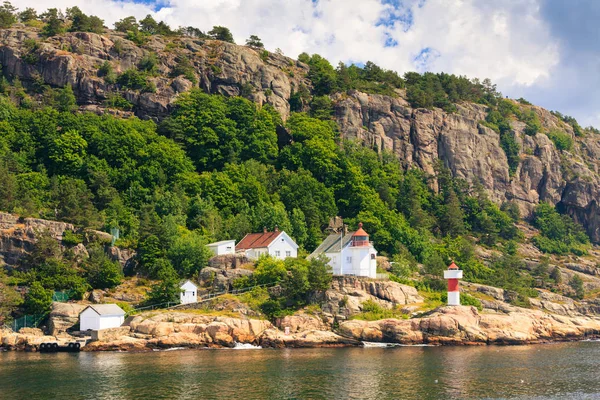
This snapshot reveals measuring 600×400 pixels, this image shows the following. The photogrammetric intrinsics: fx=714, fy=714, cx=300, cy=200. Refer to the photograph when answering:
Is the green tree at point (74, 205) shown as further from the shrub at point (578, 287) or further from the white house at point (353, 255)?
the shrub at point (578, 287)

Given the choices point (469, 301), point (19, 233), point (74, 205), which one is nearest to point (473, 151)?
point (469, 301)

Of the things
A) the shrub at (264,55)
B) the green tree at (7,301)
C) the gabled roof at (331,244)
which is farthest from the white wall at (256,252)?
the shrub at (264,55)

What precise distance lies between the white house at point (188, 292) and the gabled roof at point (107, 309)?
7.16 m

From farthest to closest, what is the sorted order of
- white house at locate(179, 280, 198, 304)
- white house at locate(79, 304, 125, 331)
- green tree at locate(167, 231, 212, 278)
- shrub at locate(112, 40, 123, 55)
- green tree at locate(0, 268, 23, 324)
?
1. shrub at locate(112, 40, 123, 55)
2. green tree at locate(167, 231, 212, 278)
3. white house at locate(179, 280, 198, 304)
4. green tree at locate(0, 268, 23, 324)
5. white house at locate(79, 304, 125, 331)

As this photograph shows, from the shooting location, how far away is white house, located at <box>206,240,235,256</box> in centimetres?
9225

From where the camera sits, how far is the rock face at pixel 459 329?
79250 millimetres

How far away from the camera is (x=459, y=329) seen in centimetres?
8094

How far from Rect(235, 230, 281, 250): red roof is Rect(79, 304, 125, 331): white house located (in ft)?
76.1

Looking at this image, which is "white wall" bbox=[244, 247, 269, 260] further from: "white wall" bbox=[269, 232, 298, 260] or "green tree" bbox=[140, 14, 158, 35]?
"green tree" bbox=[140, 14, 158, 35]

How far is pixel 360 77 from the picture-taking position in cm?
15625

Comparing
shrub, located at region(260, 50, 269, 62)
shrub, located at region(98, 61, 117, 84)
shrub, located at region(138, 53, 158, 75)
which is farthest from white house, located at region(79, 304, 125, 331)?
shrub, located at region(260, 50, 269, 62)

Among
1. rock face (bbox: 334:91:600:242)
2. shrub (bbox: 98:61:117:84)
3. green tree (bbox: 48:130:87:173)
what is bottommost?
green tree (bbox: 48:130:87:173)

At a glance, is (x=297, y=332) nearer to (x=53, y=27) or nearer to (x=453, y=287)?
(x=453, y=287)

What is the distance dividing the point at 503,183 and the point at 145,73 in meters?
75.4
